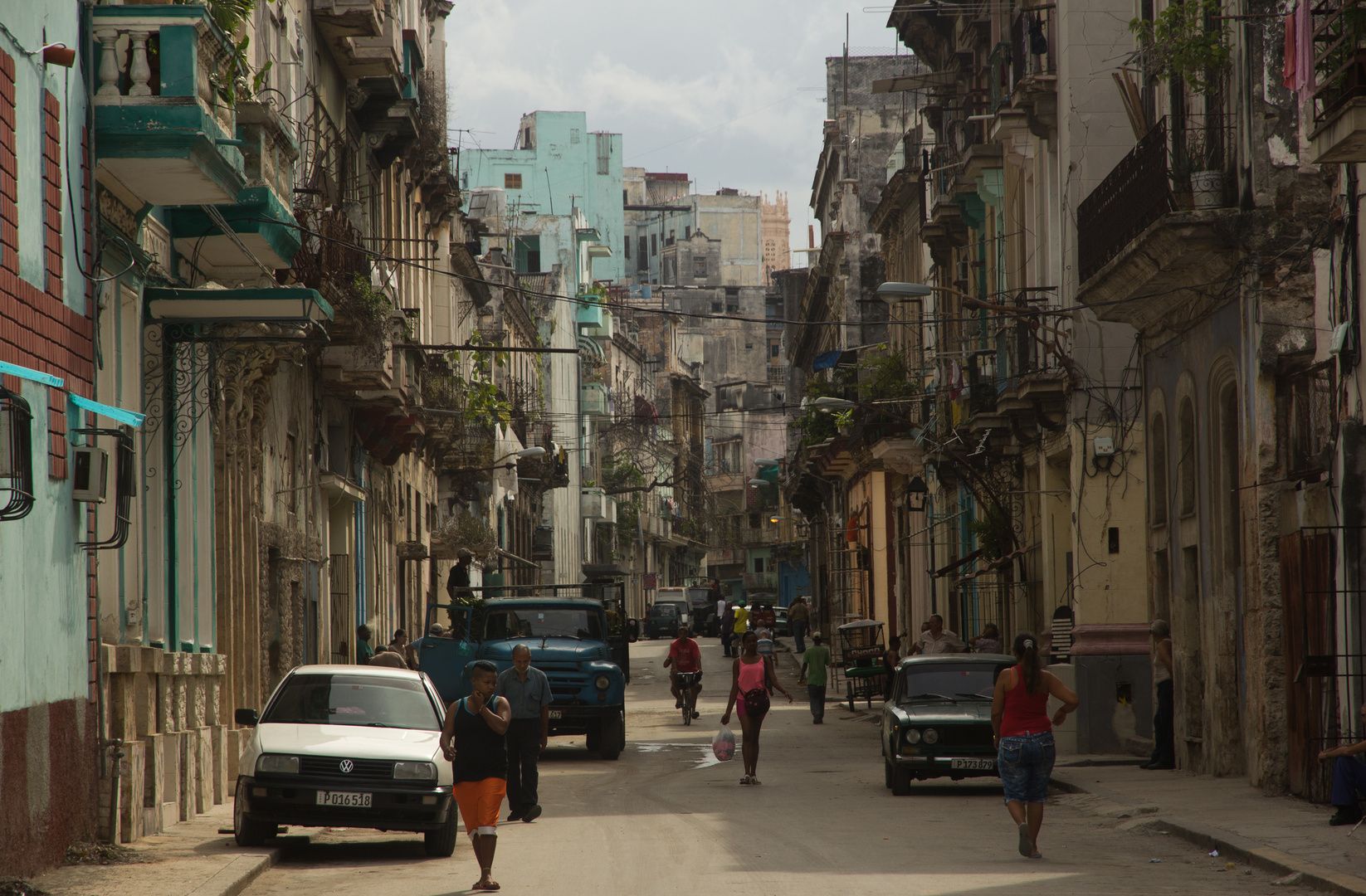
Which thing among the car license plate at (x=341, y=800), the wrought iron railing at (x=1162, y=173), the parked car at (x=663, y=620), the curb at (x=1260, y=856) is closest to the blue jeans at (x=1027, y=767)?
the curb at (x=1260, y=856)

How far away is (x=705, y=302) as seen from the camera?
112875mm

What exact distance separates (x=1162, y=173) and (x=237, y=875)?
11313 millimetres

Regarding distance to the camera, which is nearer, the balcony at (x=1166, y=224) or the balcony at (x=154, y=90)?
the balcony at (x=154, y=90)

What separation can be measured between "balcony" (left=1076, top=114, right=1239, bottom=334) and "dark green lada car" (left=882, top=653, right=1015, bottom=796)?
14.6 ft

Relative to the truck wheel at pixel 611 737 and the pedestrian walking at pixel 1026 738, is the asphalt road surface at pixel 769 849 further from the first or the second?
the truck wheel at pixel 611 737

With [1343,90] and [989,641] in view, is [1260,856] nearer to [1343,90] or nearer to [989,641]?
[1343,90]

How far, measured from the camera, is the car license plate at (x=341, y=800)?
44.8ft

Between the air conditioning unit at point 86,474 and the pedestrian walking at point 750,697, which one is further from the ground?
the air conditioning unit at point 86,474

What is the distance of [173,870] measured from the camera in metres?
12.3

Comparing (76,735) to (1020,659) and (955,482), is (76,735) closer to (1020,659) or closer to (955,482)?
(1020,659)

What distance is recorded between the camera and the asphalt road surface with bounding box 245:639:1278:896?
1189 centimetres

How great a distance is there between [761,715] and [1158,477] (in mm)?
5900

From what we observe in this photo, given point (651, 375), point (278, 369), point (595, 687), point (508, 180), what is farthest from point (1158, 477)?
point (651, 375)

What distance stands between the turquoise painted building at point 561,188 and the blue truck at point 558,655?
54589 millimetres
